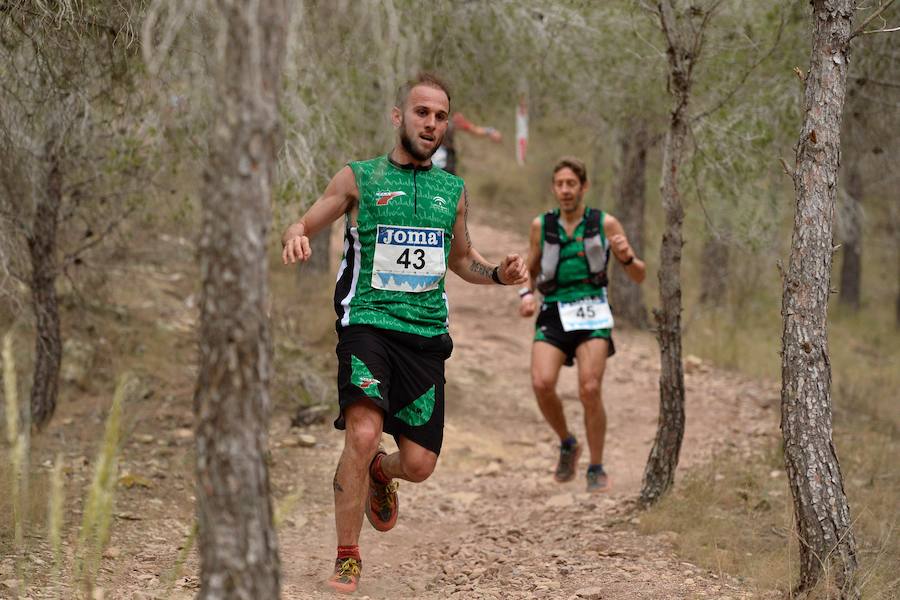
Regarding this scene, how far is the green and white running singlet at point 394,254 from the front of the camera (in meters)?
4.58

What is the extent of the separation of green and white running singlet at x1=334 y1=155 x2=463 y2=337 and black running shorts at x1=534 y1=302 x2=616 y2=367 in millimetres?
2114

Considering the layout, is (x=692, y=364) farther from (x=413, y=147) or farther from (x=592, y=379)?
(x=413, y=147)

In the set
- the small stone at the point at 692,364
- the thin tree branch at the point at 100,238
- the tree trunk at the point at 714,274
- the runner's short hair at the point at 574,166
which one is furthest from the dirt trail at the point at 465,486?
the tree trunk at the point at 714,274

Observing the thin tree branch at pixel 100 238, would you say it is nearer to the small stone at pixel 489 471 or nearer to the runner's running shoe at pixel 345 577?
the small stone at pixel 489 471

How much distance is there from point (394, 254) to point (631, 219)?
8990mm

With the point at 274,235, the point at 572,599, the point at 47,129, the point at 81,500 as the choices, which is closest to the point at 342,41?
the point at 47,129

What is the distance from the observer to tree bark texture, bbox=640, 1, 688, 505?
578cm

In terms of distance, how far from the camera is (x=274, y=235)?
8.73m

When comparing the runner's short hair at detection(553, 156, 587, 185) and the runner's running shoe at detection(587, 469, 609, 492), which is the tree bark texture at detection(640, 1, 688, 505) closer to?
the runner's running shoe at detection(587, 469, 609, 492)

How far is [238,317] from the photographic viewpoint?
8.12ft

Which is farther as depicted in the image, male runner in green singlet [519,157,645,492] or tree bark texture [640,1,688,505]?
male runner in green singlet [519,157,645,492]

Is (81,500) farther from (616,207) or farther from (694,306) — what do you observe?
(694,306)

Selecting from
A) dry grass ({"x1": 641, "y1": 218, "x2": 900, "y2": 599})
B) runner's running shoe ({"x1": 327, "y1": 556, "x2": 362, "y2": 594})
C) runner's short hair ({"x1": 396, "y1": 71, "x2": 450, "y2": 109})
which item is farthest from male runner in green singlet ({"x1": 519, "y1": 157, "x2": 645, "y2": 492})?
runner's running shoe ({"x1": 327, "y1": 556, "x2": 362, "y2": 594})

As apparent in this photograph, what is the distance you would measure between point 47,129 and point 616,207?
8.39 metres
